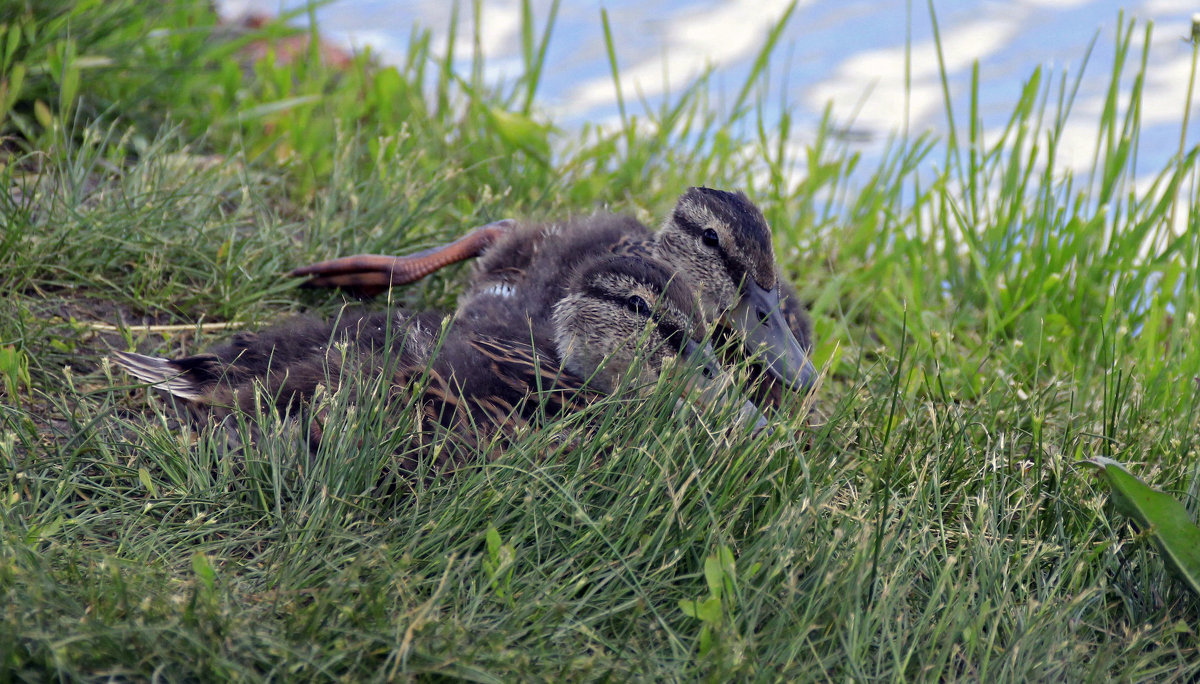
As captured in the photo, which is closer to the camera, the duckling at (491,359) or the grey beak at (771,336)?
the duckling at (491,359)

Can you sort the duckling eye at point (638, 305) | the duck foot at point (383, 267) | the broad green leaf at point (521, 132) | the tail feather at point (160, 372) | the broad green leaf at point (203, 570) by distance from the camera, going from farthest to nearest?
the broad green leaf at point (521, 132), the duck foot at point (383, 267), the duckling eye at point (638, 305), the tail feather at point (160, 372), the broad green leaf at point (203, 570)

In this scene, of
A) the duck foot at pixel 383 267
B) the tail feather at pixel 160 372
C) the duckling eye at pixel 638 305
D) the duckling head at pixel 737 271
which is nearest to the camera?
the tail feather at pixel 160 372

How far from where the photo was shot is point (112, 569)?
188 centimetres

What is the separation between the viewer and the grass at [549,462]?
2.00 m

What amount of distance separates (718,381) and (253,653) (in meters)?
1.34

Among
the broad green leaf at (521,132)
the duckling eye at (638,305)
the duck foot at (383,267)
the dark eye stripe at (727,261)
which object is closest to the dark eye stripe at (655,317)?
the duckling eye at (638,305)

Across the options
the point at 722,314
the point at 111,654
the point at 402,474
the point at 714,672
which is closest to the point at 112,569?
the point at 111,654

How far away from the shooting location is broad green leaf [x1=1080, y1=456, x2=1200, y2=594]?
7.81 feet

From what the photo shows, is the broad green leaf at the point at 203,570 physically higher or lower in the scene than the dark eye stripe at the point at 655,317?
lower

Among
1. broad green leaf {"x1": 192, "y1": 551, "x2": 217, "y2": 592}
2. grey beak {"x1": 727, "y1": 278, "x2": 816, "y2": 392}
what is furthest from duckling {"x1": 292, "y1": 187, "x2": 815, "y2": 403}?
broad green leaf {"x1": 192, "y1": 551, "x2": 217, "y2": 592}

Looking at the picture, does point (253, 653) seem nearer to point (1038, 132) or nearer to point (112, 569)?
point (112, 569)

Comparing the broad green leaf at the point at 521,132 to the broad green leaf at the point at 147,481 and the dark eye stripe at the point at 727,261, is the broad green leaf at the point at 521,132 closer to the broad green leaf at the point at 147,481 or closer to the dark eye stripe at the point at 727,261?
the dark eye stripe at the point at 727,261

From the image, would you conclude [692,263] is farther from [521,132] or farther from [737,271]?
[521,132]

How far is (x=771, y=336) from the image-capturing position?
313 cm
